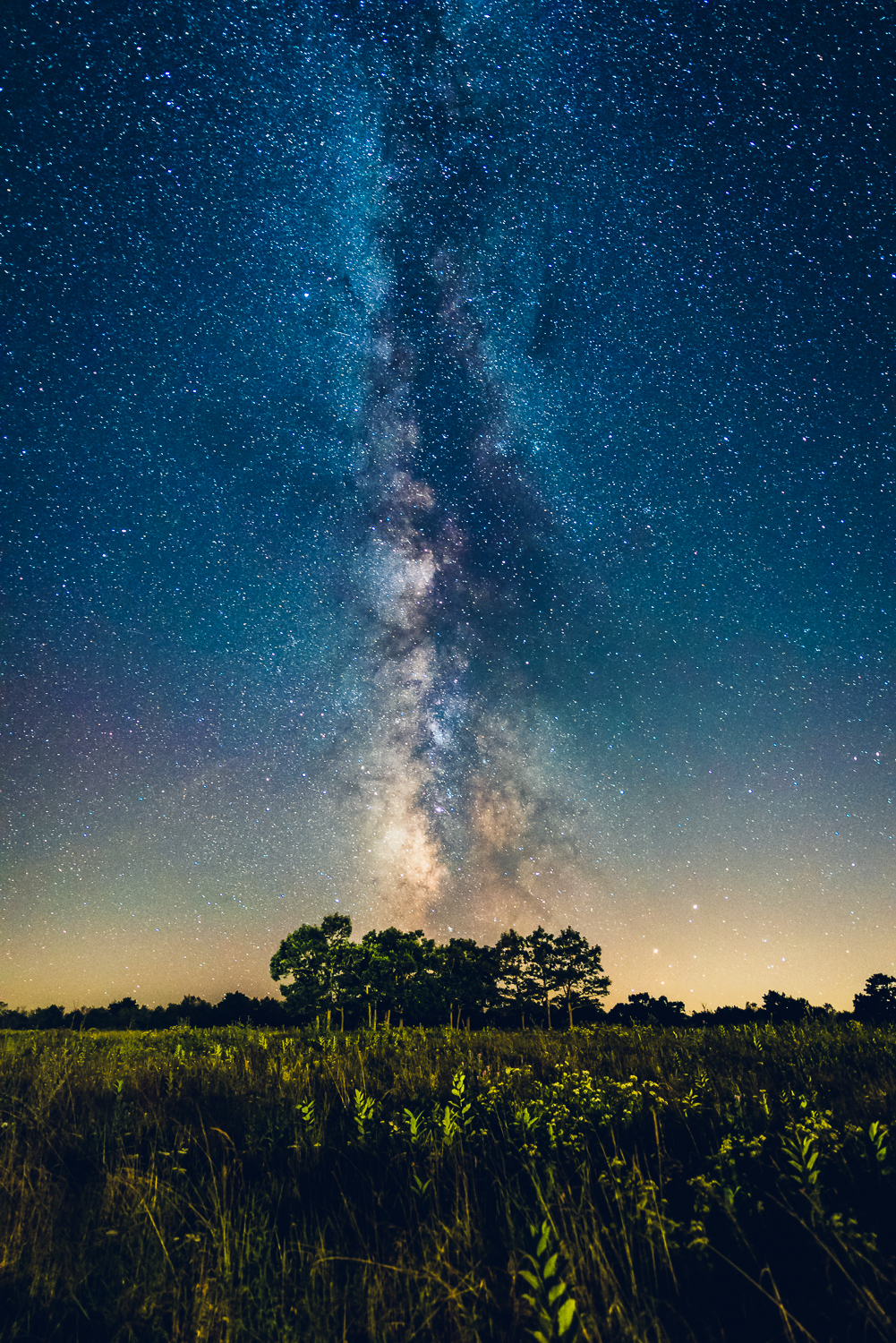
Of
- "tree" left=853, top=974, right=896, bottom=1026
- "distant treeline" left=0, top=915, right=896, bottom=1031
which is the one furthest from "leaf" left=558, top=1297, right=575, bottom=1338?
"distant treeline" left=0, top=915, right=896, bottom=1031

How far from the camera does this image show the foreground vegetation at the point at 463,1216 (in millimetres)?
1841

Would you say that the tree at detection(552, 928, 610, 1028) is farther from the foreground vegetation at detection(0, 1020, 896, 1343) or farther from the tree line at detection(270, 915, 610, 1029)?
the foreground vegetation at detection(0, 1020, 896, 1343)

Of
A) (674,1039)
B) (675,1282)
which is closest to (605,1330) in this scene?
(675,1282)

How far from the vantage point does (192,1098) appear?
4625 mm

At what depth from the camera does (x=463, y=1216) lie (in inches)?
95.2

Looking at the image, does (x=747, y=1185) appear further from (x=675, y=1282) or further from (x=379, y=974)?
(x=379, y=974)

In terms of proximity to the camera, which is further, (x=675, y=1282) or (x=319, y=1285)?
(x=319, y=1285)

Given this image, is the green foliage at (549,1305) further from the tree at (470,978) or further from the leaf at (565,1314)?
the tree at (470,978)

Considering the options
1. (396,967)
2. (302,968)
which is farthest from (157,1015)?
(396,967)

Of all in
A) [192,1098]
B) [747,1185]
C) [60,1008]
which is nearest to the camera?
[747,1185]

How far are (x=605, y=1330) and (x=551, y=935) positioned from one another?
43.4 m

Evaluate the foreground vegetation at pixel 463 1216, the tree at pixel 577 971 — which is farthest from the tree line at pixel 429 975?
the foreground vegetation at pixel 463 1216

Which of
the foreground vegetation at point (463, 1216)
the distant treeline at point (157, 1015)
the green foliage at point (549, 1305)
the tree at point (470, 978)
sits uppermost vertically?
the green foliage at point (549, 1305)

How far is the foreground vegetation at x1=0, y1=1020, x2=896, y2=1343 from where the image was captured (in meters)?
1.84
